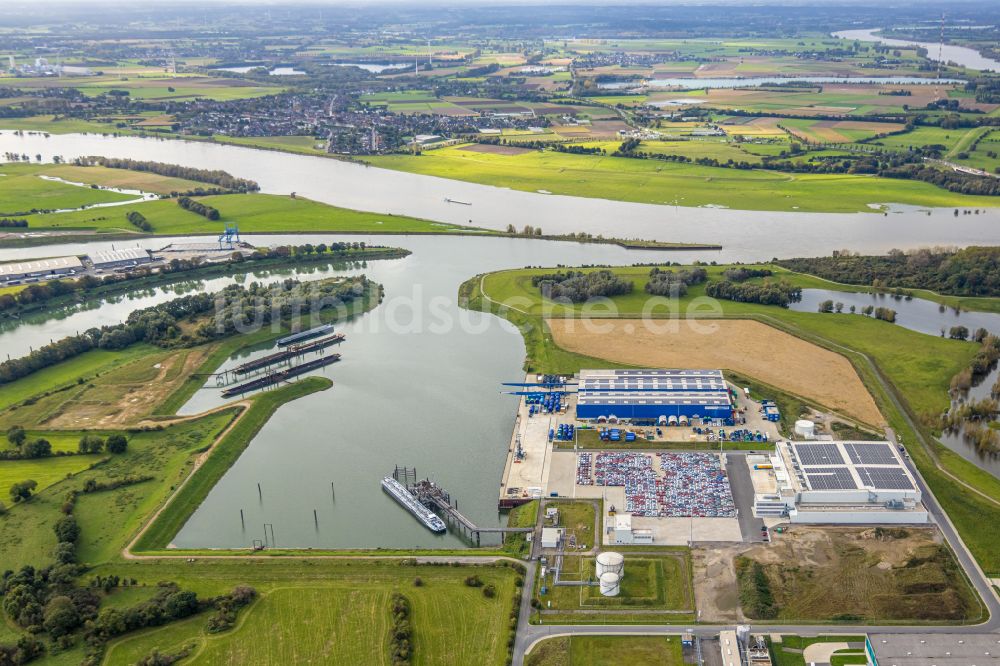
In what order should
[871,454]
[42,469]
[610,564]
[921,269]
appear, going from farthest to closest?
1. [921,269]
2. [42,469]
3. [871,454]
4. [610,564]

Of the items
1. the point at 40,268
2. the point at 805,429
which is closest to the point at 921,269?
the point at 805,429

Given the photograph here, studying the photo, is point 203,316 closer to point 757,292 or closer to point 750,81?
point 757,292

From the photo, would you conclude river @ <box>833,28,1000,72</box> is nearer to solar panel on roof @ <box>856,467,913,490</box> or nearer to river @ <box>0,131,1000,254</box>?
river @ <box>0,131,1000,254</box>

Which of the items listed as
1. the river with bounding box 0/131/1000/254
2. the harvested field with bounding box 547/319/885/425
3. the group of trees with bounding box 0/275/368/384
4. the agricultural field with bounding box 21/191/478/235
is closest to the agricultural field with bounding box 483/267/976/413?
the harvested field with bounding box 547/319/885/425

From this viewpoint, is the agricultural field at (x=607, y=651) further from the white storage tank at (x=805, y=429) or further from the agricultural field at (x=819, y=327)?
the agricultural field at (x=819, y=327)

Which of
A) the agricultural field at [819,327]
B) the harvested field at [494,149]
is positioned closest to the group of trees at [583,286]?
the agricultural field at [819,327]

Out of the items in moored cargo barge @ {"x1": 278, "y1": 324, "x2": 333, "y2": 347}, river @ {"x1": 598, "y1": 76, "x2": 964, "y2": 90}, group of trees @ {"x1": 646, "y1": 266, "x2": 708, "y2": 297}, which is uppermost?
river @ {"x1": 598, "y1": 76, "x2": 964, "y2": 90}

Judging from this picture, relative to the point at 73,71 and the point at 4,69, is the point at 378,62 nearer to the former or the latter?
the point at 73,71
